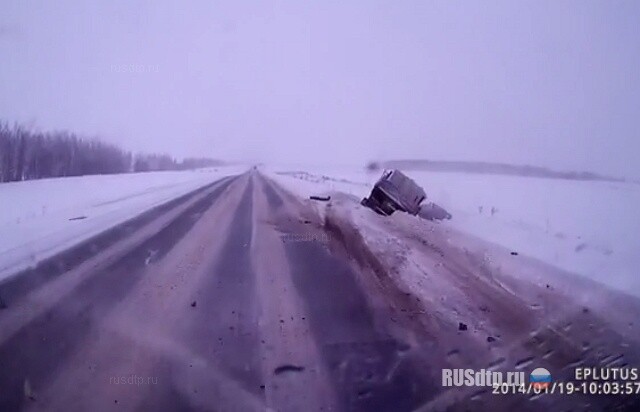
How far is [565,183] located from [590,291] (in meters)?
5.66

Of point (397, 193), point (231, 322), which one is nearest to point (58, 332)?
point (231, 322)

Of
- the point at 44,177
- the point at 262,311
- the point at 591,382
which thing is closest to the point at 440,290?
the point at 262,311

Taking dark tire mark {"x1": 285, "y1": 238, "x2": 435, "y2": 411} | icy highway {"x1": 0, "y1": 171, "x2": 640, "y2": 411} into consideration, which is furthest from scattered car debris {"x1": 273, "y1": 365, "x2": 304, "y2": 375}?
dark tire mark {"x1": 285, "y1": 238, "x2": 435, "y2": 411}

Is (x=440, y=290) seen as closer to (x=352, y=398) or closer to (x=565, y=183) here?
(x=352, y=398)

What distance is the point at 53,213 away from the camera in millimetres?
14125

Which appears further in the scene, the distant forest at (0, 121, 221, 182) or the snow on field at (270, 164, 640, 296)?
the distant forest at (0, 121, 221, 182)

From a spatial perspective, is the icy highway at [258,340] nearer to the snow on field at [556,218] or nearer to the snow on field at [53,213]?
the snow on field at [556,218]

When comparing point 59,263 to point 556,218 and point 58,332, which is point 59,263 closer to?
point 58,332

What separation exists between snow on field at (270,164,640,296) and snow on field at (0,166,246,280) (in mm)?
6790

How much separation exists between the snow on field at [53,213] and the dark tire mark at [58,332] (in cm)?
185

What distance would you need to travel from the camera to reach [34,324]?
5332 mm

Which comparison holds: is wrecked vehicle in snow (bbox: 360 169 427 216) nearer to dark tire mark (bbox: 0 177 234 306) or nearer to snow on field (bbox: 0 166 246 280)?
dark tire mark (bbox: 0 177 234 306)

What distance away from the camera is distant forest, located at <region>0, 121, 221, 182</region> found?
11.9 m

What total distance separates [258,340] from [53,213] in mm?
11775
